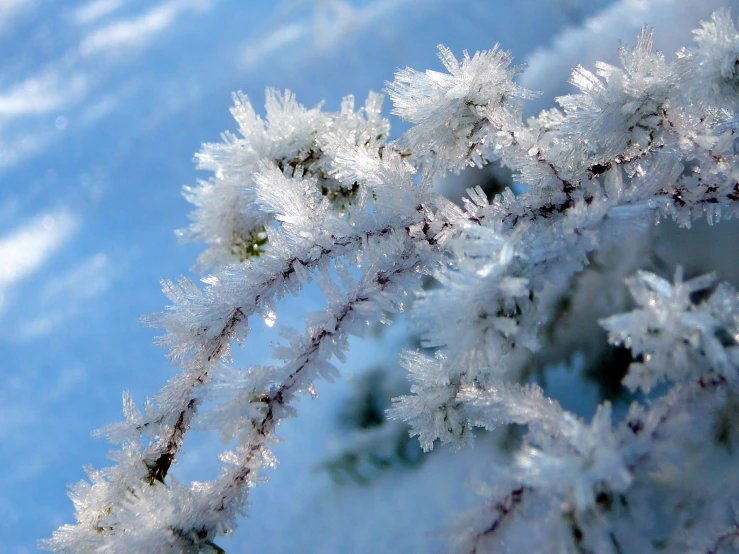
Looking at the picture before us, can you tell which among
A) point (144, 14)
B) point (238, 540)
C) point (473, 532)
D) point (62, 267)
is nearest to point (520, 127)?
point (473, 532)

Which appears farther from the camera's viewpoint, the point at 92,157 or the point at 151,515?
the point at 92,157

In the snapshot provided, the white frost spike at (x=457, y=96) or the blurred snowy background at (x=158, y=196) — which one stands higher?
the blurred snowy background at (x=158, y=196)

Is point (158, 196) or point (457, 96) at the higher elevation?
point (158, 196)

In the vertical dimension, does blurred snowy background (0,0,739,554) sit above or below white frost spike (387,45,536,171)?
above

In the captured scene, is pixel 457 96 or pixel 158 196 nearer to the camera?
pixel 457 96

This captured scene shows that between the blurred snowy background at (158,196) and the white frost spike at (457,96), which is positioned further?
the blurred snowy background at (158,196)

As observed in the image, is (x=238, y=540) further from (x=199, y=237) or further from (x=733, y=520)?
(x=733, y=520)

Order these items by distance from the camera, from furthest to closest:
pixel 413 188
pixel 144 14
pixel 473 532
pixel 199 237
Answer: pixel 144 14 < pixel 199 237 < pixel 413 188 < pixel 473 532

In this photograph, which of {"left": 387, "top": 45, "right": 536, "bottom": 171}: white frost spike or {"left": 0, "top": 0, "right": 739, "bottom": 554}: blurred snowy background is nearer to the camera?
{"left": 387, "top": 45, "right": 536, "bottom": 171}: white frost spike
